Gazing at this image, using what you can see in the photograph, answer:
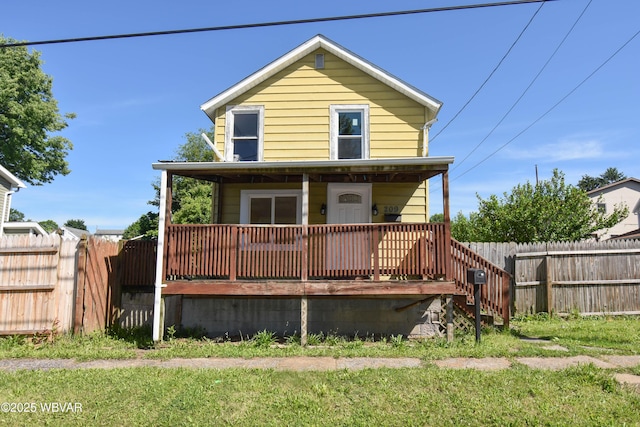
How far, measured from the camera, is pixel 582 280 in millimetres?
10703

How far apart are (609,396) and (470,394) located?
1.72 meters

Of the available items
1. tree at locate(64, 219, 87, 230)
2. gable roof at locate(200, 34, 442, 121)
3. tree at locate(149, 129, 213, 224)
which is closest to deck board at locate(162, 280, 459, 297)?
gable roof at locate(200, 34, 442, 121)

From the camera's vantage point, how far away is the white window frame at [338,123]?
10781 millimetres

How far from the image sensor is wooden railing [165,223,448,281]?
8008 mm

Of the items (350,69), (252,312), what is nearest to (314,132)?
(350,69)

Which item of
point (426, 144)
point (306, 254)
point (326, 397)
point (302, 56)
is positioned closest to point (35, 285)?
point (306, 254)

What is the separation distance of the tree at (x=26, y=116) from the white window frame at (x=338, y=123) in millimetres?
27268

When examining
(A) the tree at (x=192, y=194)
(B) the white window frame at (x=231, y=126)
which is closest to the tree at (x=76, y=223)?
(A) the tree at (x=192, y=194)

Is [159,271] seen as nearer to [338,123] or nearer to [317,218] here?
[317,218]

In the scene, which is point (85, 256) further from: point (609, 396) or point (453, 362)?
point (609, 396)

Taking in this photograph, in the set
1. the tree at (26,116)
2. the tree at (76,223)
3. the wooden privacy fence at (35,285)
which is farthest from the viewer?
the tree at (76,223)

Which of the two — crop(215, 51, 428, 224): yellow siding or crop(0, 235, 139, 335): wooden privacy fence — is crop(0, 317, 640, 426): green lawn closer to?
crop(0, 235, 139, 335): wooden privacy fence

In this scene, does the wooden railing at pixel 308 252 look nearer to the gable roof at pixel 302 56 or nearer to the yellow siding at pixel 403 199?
the yellow siding at pixel 403 199

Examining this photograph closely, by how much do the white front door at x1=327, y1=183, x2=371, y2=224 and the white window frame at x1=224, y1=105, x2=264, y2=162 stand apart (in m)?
2.27
